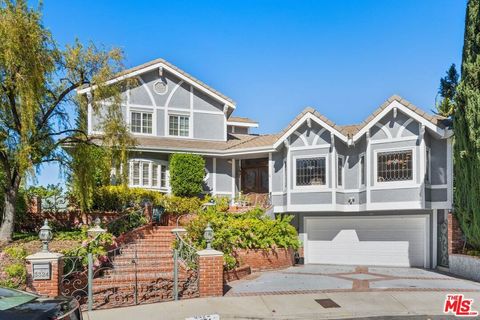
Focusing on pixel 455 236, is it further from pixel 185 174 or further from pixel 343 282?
pixel 185 174

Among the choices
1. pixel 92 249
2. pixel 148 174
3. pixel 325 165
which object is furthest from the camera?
pixel 148 174

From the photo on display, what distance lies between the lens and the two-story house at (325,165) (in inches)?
627

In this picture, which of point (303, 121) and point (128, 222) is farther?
point (303, 121)

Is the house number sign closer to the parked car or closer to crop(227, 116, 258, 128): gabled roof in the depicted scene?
the parked car

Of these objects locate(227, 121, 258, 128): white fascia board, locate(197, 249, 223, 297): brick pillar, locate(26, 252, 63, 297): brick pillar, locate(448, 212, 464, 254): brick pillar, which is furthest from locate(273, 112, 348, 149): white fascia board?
locate(26, 252, 63, 297): brick pillar

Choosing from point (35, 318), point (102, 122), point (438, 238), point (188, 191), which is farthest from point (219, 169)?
point (35, 318)

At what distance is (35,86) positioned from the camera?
464 inches

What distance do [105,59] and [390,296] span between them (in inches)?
423

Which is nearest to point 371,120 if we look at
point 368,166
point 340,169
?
point 368,166

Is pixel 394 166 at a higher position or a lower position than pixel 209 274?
higher

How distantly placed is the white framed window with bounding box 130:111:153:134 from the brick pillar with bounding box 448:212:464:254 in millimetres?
14159

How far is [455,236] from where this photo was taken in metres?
14.5

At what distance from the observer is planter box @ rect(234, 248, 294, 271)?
13.9 metres

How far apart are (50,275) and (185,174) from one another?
10940 mm
